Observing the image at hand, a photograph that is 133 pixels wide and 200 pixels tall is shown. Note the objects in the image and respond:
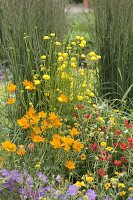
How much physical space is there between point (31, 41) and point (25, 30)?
96mm

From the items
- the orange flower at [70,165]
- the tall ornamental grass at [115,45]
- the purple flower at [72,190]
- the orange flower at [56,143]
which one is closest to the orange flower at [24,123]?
the orange flower at [56,143]

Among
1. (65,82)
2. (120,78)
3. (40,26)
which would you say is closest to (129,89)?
(120,78)

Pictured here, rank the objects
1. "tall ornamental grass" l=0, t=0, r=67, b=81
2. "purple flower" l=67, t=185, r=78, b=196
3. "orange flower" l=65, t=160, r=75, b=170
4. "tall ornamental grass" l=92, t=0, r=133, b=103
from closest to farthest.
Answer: "purple flower" l=67, t=185, r=78, b=196
"orange flower" l=65, t=160, r=75, b=170
"tall ornamental grass" l=0, t=0, r=67, b=81
"tall ornamental grass" l=92, t=0, r=133, b=103

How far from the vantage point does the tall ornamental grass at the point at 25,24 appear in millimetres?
4047

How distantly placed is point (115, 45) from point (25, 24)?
31.2 inches

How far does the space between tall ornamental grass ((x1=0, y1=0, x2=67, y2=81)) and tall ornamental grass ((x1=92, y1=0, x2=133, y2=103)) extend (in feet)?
1.22

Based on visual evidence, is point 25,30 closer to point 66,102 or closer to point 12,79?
point 12,79

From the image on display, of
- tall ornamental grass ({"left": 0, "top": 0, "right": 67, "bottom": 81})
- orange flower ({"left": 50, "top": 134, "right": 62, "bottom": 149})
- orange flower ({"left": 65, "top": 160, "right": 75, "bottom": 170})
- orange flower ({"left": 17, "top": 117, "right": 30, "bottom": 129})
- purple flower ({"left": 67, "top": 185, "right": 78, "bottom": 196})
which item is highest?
tall ornamental grass ({"left": 0, "top": 0, "right": 67, "bottom": 81})

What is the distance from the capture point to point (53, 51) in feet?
13.7

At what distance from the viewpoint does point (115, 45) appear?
4.39 meters

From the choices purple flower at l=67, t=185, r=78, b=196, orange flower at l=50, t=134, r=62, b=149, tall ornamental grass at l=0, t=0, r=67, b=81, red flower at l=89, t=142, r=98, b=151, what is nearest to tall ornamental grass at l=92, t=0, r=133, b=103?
tall ornamental grass at l=0, t=0, r=67, b=81

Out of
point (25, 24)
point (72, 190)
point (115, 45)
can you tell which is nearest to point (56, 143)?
point (72, 190)

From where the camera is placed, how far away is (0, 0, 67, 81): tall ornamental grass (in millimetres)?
4047

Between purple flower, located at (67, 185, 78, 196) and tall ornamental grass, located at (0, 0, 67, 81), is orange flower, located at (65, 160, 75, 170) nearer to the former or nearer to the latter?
purple flower, located at (67, 185, 78, 196)
